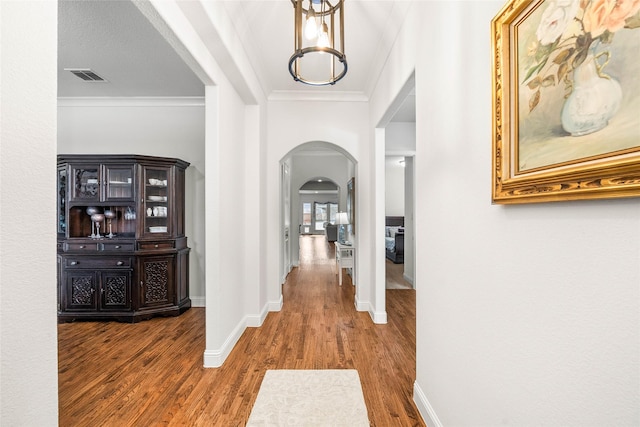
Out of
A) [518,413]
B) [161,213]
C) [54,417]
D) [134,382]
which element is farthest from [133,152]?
[518,413]

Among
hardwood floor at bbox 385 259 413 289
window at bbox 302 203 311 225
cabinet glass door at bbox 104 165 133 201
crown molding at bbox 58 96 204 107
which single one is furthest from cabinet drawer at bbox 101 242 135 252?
window at bbox 302 203 311 225

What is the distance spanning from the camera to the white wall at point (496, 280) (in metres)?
0.75

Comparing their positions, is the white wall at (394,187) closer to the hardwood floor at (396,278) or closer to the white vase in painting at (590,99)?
the hardwood floor at (396,278)

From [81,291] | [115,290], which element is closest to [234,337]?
[115,290]

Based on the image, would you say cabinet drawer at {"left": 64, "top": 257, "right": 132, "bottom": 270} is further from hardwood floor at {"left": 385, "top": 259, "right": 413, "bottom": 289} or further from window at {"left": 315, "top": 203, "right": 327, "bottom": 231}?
window at {"left": 315, "top": 203, "right": 327, "bottom": 231}

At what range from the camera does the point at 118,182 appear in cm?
374

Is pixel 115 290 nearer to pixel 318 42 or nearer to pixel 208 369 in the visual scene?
pixel 208 369

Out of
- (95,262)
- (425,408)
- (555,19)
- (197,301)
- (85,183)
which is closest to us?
(555,19)

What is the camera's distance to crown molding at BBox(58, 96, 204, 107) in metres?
4.14

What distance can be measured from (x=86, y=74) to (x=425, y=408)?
475 centimetres

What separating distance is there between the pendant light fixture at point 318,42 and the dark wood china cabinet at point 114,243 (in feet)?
7.17

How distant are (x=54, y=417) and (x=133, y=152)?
13.2ft

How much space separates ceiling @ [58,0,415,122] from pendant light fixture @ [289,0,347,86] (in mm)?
168

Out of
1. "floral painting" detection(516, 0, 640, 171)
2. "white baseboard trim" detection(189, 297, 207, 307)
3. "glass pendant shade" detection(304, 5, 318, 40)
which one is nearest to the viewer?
"floral painting" detection(516, 0, 640, 171)
